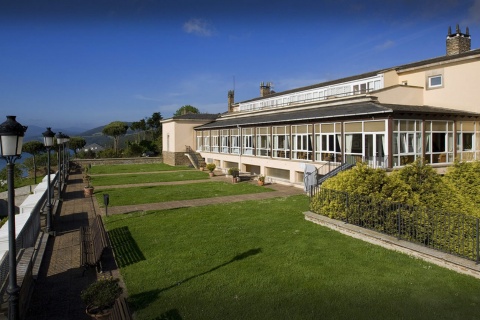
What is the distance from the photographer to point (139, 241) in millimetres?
10477

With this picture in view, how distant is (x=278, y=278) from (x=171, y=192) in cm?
1440

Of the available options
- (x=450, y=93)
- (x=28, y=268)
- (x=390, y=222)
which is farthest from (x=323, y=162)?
(x=28, y=268)

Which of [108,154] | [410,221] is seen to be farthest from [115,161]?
[410,221]

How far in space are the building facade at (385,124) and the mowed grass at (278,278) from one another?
9202 millimetres

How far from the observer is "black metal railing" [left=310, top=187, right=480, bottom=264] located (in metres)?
8.08

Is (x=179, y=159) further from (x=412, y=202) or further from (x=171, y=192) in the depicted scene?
(x=412, y=202)

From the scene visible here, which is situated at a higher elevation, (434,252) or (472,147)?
(472,147)

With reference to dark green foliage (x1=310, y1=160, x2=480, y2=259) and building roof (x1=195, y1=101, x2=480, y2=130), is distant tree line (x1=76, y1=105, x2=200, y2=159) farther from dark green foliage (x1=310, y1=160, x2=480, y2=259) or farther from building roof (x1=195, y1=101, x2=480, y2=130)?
dark green foliage (x1=310, y1=160, x2=480, y2=259)

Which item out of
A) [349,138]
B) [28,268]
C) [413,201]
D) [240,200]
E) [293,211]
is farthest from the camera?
[349,138]

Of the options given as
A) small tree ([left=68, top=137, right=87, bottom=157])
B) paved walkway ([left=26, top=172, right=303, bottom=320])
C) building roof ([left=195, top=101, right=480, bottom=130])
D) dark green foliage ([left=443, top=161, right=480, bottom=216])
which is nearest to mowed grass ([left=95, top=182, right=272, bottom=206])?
paved walkway ([left=26, top=172, right=303, bottom=320])

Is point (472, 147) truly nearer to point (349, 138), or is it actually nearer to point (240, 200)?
point (349, 138)

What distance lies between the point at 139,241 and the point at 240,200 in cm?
787

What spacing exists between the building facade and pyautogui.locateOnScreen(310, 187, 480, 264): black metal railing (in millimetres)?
7957

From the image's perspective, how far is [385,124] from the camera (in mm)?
17734
